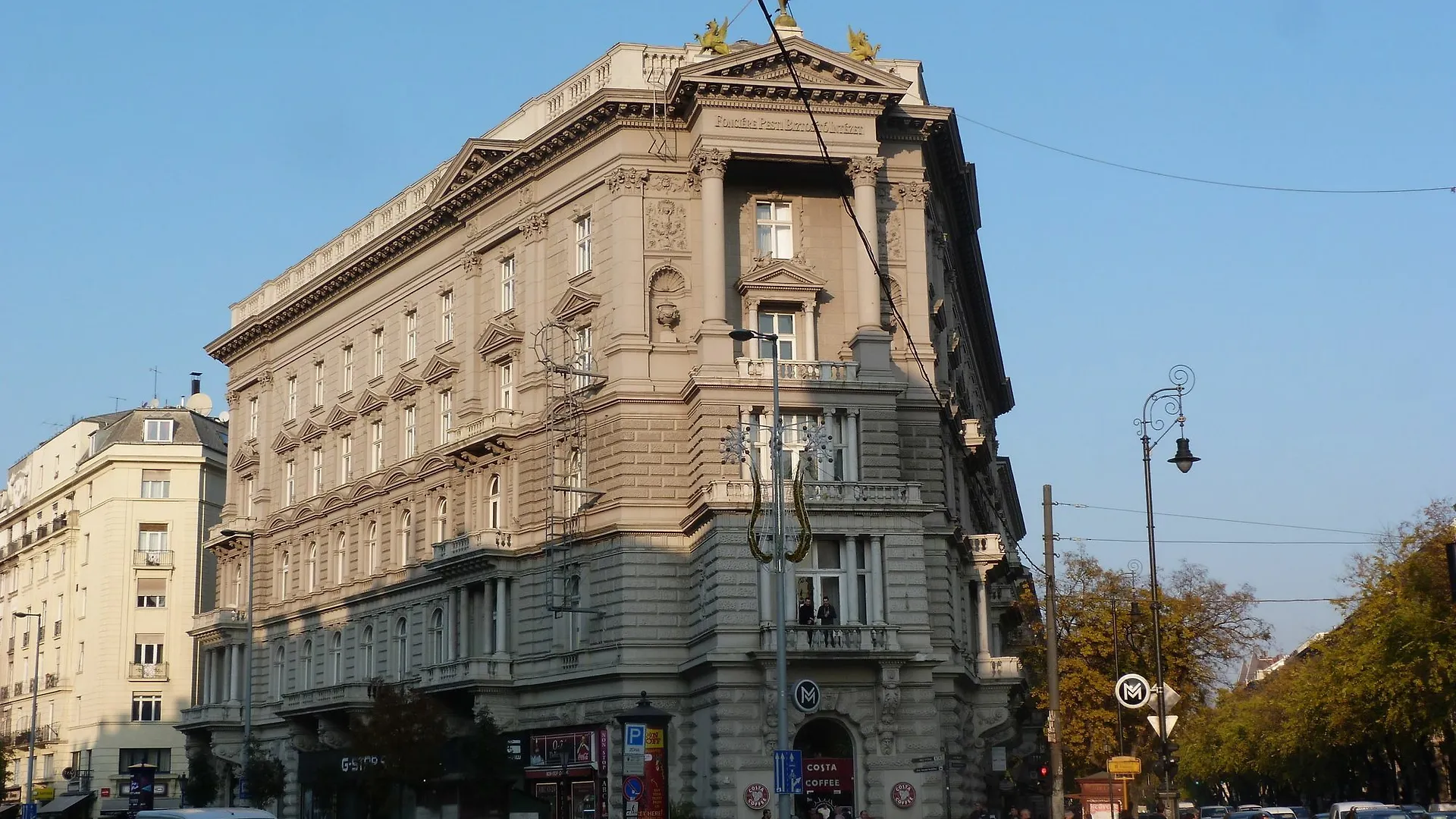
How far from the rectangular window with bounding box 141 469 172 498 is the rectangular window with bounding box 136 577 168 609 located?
456cm

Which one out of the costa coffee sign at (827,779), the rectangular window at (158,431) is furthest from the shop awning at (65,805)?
the costa coffee sign at (827,779)

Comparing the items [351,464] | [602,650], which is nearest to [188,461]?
[351,464]

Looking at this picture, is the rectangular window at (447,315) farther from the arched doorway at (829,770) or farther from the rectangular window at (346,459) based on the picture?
the arched doorway at (829,770)

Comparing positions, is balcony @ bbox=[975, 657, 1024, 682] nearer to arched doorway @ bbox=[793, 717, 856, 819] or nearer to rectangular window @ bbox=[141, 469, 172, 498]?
arched doorway @ bbox=[793, 717, 856, 819]

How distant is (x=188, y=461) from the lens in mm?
95188

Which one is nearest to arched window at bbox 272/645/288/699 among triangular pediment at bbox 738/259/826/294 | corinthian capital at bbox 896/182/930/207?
triangular pediment at bbox 738/259/826/294

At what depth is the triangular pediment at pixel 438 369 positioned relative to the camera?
62.0 metres

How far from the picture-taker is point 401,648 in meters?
64.7

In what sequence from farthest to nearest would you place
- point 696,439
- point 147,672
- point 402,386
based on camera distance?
point 147,672 < point 402,386 < point 696,439

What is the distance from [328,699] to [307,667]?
534 centimetres

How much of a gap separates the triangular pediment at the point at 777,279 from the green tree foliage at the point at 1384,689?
20.5m

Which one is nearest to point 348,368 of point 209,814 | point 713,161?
point 713,161

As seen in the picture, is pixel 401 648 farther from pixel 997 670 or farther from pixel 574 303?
pixel 997 670

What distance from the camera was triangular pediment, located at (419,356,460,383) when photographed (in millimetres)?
62000
